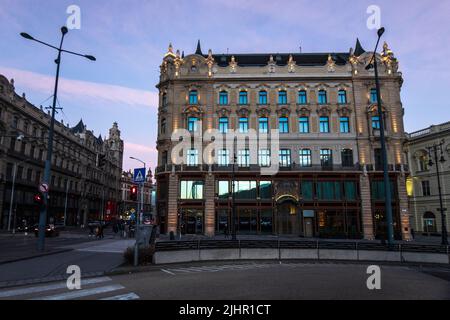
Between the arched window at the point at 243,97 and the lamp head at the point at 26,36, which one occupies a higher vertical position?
the arched window at the point at 243,97

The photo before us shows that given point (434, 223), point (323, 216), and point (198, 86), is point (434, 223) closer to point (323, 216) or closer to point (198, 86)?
point (323, 216)

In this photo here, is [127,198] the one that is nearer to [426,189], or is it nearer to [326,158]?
[326,158]

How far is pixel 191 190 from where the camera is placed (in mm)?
37188

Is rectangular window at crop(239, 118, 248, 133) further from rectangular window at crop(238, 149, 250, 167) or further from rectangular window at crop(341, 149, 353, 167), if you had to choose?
rectangular window at crop(341, 149, 353, 167)

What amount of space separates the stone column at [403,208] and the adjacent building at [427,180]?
29.4 feet

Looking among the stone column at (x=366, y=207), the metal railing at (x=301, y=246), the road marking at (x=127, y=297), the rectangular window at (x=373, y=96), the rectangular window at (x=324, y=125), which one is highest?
the rectangular window at (x=373, y=96)

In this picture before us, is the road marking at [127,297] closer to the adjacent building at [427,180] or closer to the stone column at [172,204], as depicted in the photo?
the stone column at [172,204]

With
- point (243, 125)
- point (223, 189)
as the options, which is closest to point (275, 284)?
point (223, 189)

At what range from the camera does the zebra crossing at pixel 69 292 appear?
8.06m

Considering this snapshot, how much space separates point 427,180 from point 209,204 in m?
32.9

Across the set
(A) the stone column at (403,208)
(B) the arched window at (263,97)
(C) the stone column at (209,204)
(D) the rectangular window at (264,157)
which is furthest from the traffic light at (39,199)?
(A) the stone column at (403,208)

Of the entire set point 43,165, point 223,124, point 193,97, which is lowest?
point 43,165
